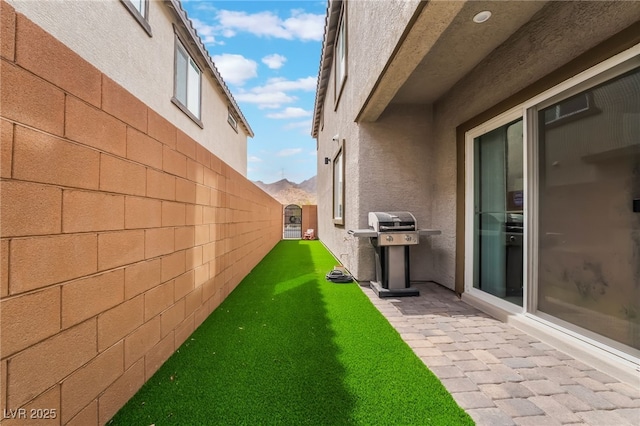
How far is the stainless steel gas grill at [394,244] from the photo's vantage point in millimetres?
4191

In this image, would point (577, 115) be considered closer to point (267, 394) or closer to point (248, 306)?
point (267, 394)

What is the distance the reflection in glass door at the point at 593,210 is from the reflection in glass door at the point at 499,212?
0.32 m

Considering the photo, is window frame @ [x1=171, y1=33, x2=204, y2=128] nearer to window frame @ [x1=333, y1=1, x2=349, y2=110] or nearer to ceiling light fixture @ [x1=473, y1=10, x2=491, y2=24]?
window frame @ [x1=333, y1=1, x2=349, y2=110]

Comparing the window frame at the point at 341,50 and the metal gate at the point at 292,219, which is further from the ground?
the window frame at the point at 341,50

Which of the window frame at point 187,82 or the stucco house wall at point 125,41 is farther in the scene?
the window frame at point 187,82

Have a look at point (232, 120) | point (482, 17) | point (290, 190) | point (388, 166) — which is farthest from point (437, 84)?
point (290, 190)

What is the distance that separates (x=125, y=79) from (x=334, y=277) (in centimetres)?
486

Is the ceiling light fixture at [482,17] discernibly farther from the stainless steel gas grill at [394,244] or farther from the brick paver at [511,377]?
the brick paver at [511,377]

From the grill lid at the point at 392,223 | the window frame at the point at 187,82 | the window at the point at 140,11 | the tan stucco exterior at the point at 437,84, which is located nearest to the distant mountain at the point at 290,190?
the window frame at the point at 187,82

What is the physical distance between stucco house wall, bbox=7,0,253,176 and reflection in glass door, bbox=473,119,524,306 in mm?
4680

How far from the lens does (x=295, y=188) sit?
54875mm

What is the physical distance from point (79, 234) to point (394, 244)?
11.9 feet

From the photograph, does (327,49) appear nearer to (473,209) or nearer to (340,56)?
(340,56)

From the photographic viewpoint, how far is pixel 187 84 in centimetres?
713
